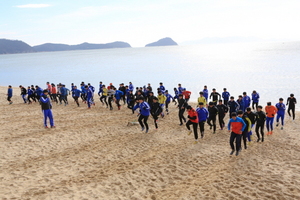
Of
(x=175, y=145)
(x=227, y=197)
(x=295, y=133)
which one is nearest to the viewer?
(x=227, y=197)

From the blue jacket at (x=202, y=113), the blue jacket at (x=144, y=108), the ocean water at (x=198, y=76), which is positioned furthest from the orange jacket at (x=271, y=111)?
the ocean water at (x=198, y=76)

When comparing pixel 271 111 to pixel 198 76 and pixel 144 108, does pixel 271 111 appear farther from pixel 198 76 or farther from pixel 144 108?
pixel 198 76

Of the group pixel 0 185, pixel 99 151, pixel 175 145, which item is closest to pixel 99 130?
pixel 99 151

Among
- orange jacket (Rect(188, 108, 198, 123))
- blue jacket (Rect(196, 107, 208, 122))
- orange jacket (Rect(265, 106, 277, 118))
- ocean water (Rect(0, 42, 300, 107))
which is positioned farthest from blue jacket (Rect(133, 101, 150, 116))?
ocean water (Rect(0, 42, 300, 107))

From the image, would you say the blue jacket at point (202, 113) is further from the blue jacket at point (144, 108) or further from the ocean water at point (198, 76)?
the ocean water at point (198, 76)

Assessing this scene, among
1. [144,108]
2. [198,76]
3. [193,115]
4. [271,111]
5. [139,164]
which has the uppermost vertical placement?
[144,108]

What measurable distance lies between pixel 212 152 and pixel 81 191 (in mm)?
5349

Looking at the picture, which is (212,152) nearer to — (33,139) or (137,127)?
(137,127)

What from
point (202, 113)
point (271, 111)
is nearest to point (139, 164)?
point (202, 113)

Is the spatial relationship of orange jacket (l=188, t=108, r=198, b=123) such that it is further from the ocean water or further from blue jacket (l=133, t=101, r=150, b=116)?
the ocean water

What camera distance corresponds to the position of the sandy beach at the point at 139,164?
7.14 m

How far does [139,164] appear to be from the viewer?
9031 mm

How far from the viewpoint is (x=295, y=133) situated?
13070 mm

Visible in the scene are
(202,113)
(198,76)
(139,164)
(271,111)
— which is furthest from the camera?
(198,76)
